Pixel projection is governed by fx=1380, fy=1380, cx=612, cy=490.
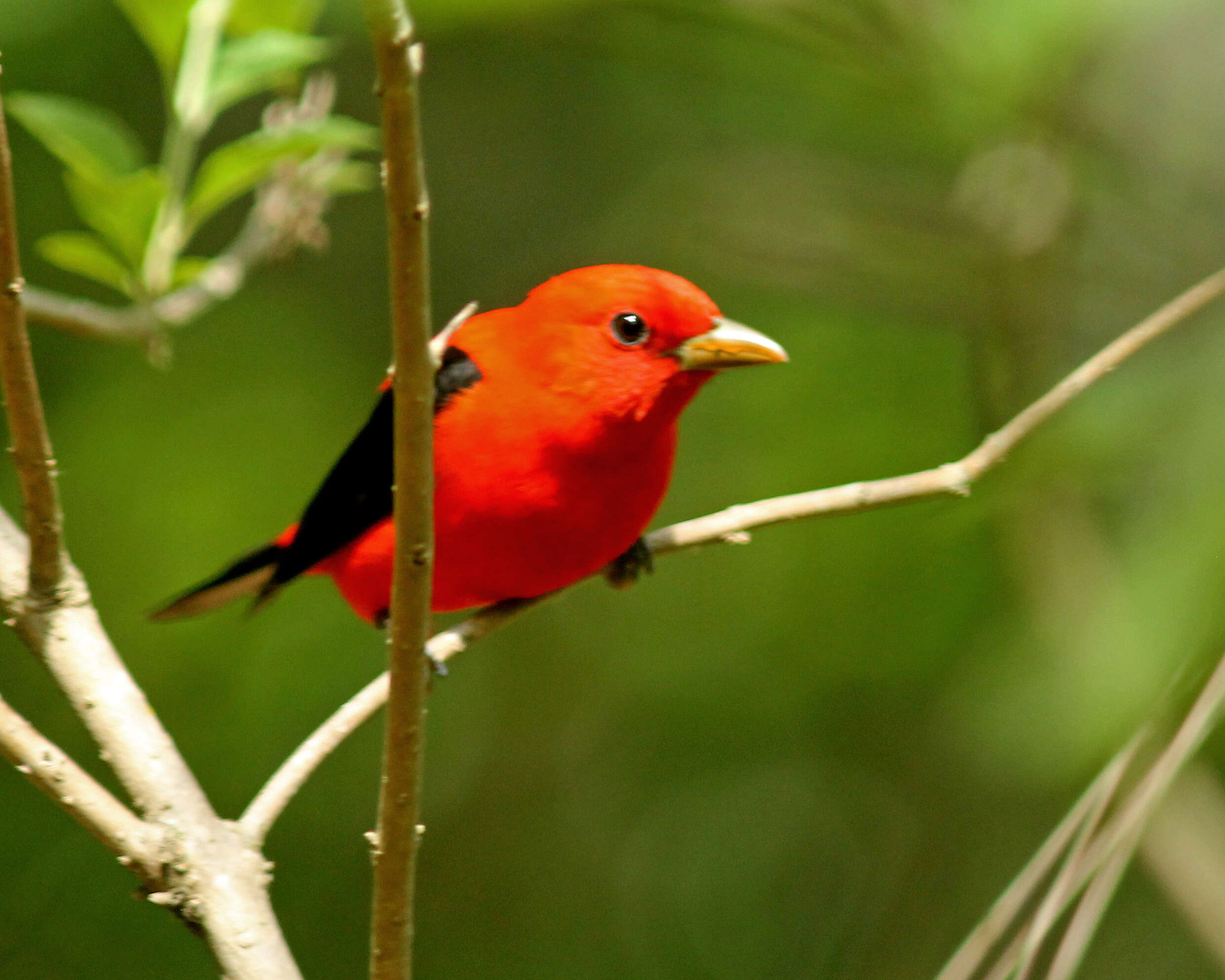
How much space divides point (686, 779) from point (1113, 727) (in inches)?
155

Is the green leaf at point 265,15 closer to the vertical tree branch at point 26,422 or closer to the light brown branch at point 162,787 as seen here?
the vertical tree branch at point 26,422

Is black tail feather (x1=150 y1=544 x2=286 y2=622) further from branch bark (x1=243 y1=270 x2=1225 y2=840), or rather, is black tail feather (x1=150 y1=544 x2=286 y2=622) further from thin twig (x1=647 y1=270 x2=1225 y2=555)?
thin twig (x1=647 y1=270 x2=1225 y2=555)


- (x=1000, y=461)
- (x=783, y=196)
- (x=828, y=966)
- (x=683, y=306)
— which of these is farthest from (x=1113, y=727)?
(x=828, y=966)

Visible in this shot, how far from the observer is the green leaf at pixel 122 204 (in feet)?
8.36

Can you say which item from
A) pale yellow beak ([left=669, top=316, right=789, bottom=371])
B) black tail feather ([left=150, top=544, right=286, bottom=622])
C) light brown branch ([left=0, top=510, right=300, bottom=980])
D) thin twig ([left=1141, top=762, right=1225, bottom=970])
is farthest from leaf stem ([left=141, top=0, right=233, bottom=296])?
thin twig ([left=1141, top=762, right=1225, bottom=970])

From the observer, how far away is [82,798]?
89.5 inches

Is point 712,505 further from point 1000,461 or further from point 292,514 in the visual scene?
point 1000,461

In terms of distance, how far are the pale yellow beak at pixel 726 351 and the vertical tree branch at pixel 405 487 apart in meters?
1.41

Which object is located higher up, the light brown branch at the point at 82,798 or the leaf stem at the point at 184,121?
the leaf stem at the point at 184,121

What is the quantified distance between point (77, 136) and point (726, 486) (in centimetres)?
369

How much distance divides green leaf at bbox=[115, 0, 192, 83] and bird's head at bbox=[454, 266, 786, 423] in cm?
105

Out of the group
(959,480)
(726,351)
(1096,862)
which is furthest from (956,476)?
(1096,862)

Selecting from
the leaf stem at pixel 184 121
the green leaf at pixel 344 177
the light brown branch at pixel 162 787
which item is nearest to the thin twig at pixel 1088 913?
the light brown branch at pixel 162 787

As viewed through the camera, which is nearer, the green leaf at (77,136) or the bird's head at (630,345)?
the green leaf at (77,136)
